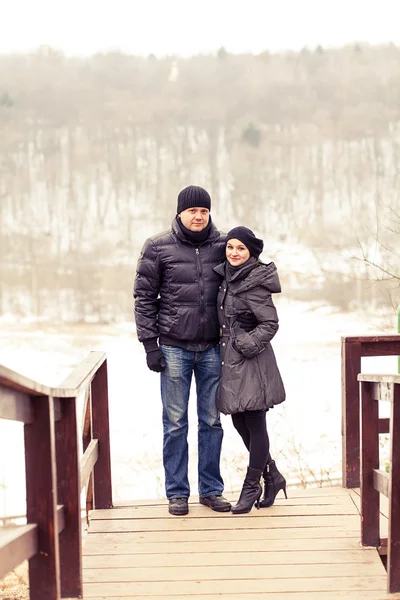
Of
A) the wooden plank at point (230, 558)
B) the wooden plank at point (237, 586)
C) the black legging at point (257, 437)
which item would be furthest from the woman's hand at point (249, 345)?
the wooden plank at point (237, 586)

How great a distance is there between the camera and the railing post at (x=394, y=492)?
131 inches

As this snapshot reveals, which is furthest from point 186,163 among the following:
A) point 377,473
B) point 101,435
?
point 377,473

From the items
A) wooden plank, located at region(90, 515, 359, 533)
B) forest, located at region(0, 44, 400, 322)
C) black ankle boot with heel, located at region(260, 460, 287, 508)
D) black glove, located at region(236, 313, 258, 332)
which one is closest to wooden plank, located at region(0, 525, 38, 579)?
wooden plank, located at region(90, 515, 359, 533)

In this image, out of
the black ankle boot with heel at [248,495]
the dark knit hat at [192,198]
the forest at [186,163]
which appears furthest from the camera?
the forest at [186,163]

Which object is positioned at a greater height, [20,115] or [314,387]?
[20,115]

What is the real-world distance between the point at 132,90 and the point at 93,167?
15.1 feet

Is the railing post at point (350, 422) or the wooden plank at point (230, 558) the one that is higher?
the railing post at point (350, 422)

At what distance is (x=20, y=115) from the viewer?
3209 centimetres

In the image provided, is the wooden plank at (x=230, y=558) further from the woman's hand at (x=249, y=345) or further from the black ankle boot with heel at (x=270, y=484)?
the woman's hand at (x=249, y=345)

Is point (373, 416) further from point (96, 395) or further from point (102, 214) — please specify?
point (102, 214)

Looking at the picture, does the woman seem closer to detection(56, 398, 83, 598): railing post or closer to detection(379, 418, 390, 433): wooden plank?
detection(379, 418, 390, 433): wooden plank

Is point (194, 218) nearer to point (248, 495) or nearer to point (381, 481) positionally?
point (248, 495)

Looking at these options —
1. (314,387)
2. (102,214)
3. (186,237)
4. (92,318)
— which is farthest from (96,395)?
(102,214)

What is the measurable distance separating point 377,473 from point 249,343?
3.07 ft
